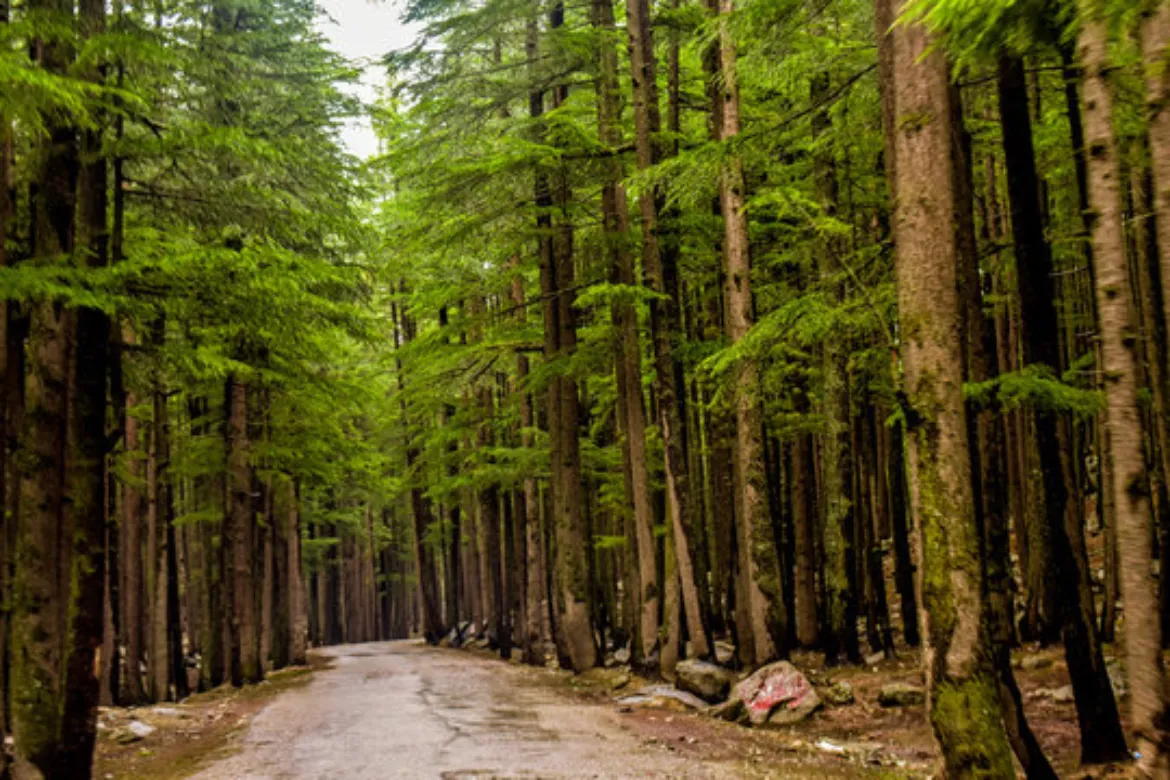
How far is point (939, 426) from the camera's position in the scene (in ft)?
21.3

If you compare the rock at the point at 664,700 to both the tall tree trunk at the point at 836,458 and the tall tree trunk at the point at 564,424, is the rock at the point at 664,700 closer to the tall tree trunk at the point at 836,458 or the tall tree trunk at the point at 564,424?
the tall tree trunk at the point at 836,458

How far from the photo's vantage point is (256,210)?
41.6ft

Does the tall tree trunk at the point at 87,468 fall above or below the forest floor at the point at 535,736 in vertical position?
above

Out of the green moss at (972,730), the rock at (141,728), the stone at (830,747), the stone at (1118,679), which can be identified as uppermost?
the green moss at (972,730)

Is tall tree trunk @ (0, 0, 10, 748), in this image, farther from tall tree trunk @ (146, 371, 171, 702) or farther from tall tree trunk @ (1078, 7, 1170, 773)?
tall tree trunk @ (1078, 7, 1170, 773)

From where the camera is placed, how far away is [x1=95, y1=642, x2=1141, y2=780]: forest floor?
29.6 feet

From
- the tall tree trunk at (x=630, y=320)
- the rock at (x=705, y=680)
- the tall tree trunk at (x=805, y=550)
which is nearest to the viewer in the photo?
the rock at (x=705, y=680)

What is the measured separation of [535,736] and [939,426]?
6.71 metres

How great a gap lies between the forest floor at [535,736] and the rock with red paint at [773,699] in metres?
0.31

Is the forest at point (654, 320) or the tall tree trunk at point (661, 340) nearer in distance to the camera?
the forest at point (654, 320)

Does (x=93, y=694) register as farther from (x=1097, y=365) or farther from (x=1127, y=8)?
(x=1097, y=365)

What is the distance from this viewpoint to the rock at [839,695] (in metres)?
12.5

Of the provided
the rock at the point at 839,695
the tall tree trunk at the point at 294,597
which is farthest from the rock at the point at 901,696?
the tall tree trunk at the point at 294,597

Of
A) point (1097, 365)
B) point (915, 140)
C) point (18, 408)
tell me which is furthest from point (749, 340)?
point (18, 408)
